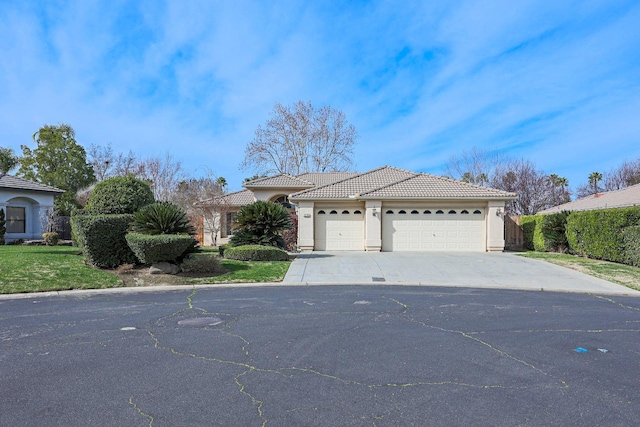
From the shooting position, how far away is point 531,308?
9141 millimetres

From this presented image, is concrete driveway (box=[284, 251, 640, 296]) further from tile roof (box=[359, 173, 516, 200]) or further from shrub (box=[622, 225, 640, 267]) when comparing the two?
tile roof (box=[359, 173, 516, 200])

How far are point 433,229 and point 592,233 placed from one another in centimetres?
700

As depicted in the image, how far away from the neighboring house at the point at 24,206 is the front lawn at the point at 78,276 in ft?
45.5

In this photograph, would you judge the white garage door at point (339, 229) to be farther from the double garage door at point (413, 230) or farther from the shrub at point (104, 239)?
the shrub at point (104, 239)

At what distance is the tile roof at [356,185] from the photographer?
905 inches

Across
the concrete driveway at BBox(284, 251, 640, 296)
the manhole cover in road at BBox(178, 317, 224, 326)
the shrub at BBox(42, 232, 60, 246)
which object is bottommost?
the manhole cover in road at BBox(178, 317, 224, 326)

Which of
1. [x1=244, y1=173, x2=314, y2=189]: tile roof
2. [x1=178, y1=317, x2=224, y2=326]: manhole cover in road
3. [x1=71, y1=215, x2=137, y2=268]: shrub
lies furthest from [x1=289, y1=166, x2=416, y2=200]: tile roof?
[x1=178, y1=317, x2=224, y2=326]: manhole cover in road

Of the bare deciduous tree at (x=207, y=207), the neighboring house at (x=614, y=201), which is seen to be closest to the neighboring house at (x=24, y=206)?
the bare deciduous tree at (x=207, y=207)

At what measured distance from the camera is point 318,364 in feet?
17.6

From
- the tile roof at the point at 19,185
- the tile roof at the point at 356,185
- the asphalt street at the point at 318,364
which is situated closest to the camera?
the asphalt street at the point at 318,364

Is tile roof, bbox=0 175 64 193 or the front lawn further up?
tile roof, bbox=0 175 64 193

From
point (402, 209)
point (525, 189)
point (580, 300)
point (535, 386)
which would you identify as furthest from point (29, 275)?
point (525, 189)

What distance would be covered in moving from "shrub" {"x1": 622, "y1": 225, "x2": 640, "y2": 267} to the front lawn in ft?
41.5

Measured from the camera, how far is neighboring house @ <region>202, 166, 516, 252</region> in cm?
2256
